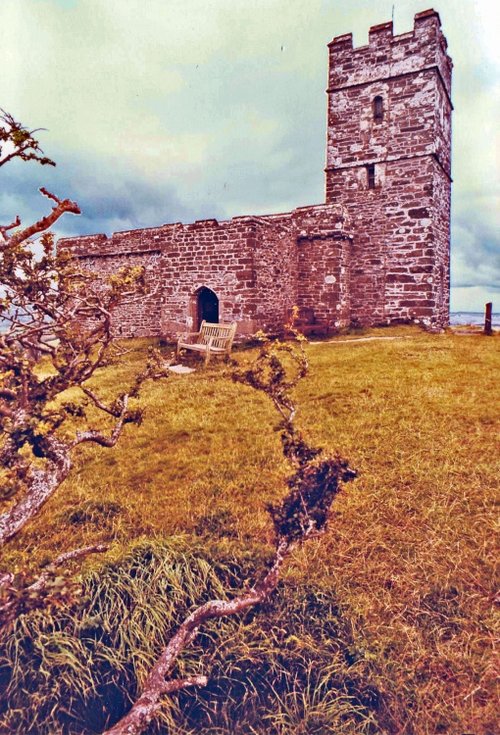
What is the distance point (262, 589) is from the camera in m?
3.50

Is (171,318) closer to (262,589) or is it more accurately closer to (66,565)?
(66,565)

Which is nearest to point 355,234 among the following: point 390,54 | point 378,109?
point 378,109

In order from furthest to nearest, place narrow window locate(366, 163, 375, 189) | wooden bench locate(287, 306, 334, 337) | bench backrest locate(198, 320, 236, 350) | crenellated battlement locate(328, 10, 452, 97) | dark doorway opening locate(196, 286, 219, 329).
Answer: narrow window locate(366, 163, 375, 189) < dark doorway opening locate(196, 286, 219, 329) < crenellated battlement locate(328, 10, 452, 97) < wooden bench locate(287, 306, 334, 337) < bench backrest locate(198, 320, 236, 350)

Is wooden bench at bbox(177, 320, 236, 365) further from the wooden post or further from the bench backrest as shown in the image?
the wooden post

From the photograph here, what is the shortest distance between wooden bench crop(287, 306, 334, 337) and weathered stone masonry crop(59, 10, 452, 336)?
22 cm

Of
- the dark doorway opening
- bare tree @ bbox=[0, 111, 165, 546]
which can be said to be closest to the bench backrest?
the dark doorway opening

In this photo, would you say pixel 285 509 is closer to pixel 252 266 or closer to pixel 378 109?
pixel 252 266

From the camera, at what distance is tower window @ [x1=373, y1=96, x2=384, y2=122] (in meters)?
17.0

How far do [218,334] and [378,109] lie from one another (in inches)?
416

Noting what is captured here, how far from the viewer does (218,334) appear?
12914mm

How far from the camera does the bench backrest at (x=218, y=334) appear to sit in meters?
11.9

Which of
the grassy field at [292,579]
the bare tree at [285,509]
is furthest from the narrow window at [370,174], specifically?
the bare tree at [285,509]

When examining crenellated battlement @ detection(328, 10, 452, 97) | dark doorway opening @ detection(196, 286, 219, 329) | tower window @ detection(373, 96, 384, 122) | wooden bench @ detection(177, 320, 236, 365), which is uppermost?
crenellated battlement @ detection(328, 10, 452, 97)

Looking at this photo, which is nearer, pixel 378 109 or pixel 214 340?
pixel 214 340
